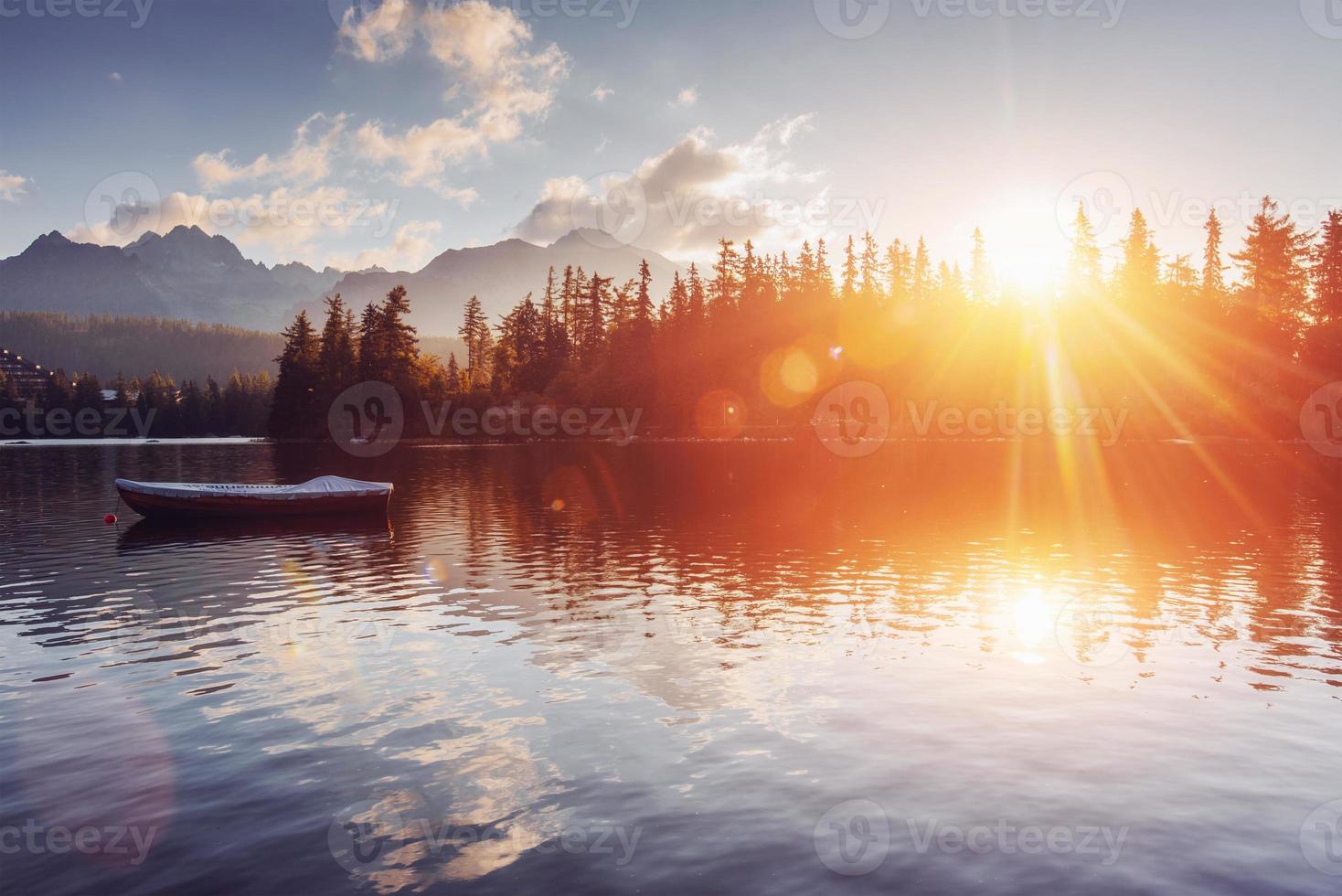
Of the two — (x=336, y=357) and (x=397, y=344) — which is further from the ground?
(x=397, y=344)

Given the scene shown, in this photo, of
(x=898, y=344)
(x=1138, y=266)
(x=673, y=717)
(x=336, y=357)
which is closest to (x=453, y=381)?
(x=336, y=357)

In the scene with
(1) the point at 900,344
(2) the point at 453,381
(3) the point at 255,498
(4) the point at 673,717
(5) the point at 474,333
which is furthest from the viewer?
(5) the point at 474,333

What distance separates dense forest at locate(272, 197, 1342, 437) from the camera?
108m

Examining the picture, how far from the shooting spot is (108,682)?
16.5 metres

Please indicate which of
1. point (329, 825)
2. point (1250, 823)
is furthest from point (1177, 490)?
→ point (329, 825)

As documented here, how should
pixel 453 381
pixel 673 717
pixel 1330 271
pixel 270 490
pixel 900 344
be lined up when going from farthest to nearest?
pixel 453 381 < pixel 900 344 < pixel 1330 271 < pixel 270 490 < pixel 673 717

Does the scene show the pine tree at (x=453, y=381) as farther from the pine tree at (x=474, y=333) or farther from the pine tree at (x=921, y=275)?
the pine tree at (x=921, y=275)

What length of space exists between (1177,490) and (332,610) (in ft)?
178

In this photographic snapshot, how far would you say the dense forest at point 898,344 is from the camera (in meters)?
108

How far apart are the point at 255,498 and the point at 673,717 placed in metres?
34.7

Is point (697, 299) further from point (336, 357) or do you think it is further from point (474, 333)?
point (336, 357)

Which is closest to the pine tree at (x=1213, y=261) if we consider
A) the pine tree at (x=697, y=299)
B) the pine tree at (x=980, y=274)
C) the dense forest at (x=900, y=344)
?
the dense forest at (x=900, y=344)

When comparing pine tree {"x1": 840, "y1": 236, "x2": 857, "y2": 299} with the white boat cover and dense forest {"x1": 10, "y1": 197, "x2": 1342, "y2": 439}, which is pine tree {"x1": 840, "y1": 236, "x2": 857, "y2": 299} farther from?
the white boat cover

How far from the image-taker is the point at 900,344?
146 metres
